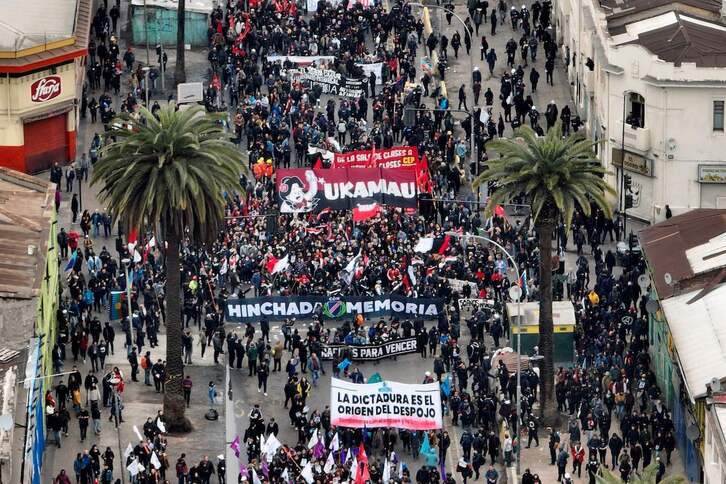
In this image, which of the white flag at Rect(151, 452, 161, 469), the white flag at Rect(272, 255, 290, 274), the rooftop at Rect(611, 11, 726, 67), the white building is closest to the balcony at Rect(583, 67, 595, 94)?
the white building

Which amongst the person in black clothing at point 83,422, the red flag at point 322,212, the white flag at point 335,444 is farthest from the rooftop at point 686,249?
the person in black clothing at point 83,422

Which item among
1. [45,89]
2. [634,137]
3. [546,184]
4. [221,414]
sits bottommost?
[221,414]

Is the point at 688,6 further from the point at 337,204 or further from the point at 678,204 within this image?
the point at 337,204

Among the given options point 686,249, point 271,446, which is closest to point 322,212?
point 686,249

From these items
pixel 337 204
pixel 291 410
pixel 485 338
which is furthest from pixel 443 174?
pixel 291 410

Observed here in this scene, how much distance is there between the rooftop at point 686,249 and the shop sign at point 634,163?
8392mm

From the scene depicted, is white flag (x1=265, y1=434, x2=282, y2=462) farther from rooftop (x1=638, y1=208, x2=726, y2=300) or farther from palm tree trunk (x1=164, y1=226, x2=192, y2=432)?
rooftop (x1=638, y1=208, x2=726, y2=300)

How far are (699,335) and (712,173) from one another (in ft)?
75.8

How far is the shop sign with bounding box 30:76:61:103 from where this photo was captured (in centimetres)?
12687

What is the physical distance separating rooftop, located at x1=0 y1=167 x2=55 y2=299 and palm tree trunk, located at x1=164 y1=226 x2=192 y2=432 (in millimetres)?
5404

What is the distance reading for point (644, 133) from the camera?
122 m

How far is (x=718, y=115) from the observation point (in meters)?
121

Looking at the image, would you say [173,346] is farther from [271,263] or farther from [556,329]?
[556,329]

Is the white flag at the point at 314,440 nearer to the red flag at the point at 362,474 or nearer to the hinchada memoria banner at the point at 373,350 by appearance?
the red flag at the point at 362,474
